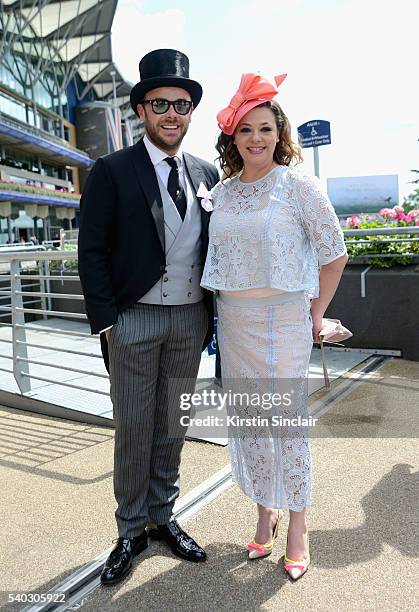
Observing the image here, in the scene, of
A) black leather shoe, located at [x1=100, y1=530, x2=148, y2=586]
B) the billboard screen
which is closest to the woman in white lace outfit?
black leather shoe, located at [x1=100, y1=530, x2=148, y2=586]

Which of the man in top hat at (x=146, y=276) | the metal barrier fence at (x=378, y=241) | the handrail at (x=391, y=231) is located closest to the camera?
→ the man in top hat at (x=146, y=276)

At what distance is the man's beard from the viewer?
2.21 m

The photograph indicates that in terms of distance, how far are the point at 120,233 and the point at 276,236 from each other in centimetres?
63

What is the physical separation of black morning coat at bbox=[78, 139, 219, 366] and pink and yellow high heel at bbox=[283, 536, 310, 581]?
3.88 ft

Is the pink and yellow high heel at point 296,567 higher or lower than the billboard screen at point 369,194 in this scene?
lower

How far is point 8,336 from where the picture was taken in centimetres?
782

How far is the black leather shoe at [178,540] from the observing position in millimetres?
2260

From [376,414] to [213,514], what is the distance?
1.64 meters

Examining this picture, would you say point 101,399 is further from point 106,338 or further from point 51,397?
point 106,338

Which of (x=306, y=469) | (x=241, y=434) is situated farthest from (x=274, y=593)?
(x=241, y=434)

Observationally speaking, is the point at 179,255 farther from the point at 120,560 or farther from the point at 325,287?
the point at 120,560

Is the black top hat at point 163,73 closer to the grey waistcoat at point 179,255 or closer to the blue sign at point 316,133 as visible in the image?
the grey waistcoat at point 179,255

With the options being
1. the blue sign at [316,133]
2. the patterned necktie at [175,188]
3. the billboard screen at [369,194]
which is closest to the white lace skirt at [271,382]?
the patterned necktie at [175,188]

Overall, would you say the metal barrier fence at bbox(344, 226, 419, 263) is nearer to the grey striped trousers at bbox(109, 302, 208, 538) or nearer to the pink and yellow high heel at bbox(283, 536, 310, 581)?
the grey striped trousers at bbox(109, 302, 208, 538)
